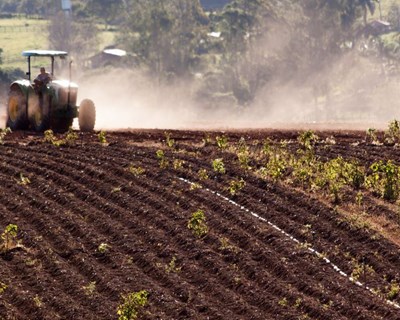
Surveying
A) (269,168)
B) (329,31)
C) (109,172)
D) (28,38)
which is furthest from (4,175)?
(28,38)

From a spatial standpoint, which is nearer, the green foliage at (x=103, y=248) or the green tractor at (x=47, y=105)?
the green foliage at (x=103, y=248)

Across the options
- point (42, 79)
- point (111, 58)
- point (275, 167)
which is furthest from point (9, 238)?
point (111, 58)

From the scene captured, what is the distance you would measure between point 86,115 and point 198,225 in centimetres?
959

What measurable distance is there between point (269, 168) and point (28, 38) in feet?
267

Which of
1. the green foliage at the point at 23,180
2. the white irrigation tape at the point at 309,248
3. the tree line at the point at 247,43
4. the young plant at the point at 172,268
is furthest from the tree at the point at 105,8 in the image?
the young plant at the point at 172,268

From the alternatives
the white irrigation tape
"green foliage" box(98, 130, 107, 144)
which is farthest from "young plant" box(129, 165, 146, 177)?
"green foliage" box(98, 130, 107, 144)

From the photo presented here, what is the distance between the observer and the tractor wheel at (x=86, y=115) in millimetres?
25531

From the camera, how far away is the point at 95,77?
73875mm

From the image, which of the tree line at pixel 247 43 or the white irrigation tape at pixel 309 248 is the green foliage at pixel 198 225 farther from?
the tree line at pixel 247 43

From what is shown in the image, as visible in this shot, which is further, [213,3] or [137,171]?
[213,3]

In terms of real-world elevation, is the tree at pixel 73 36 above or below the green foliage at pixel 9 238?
above

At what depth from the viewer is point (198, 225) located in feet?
54.2

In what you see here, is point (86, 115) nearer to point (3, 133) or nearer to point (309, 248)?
point (3, 133)

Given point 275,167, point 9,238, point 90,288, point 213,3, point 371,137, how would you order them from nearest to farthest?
point 90,288 → point 9,238 → point 275,167 → point 371,137 → point 213,3
